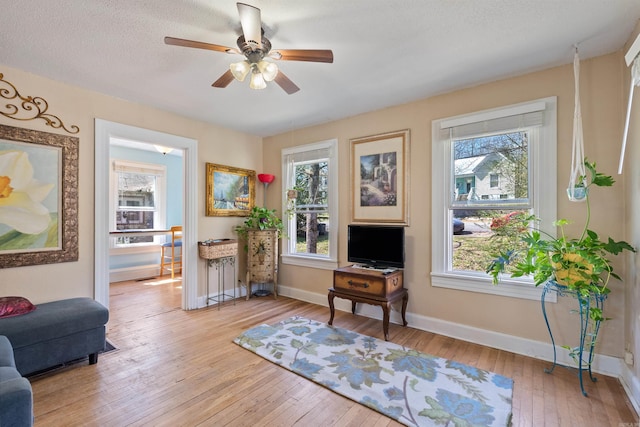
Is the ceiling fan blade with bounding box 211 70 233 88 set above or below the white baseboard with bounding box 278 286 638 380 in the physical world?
above

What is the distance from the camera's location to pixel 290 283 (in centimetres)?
444

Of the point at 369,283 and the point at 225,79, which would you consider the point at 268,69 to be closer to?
the point at 225,79

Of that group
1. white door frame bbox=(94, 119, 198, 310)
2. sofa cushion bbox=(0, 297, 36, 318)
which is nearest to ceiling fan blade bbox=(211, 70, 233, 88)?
white door frame bbox=(94, 119, 198, 310)

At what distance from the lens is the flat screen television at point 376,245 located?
10.2 ft

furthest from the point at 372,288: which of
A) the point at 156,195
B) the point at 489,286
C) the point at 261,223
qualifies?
the point at 156,195

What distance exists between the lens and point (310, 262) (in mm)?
4172

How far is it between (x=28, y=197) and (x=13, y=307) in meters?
1.01

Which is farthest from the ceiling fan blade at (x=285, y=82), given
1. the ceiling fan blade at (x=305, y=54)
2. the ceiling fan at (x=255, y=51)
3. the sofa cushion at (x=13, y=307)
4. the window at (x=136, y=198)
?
the window at (x=136, y=198)

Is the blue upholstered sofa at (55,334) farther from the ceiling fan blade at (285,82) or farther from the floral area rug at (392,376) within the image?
the ceiling fan blade at (285,82)

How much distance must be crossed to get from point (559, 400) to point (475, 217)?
1590 millimetres

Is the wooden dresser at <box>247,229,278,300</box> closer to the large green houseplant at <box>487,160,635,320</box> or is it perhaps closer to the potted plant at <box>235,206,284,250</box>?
the potted plant at <box>235,206,284,250</box>

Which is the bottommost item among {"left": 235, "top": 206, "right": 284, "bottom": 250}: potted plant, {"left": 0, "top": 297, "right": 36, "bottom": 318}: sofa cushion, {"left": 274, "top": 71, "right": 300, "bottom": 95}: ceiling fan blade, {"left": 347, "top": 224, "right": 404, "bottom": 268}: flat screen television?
{"left": 0, "top": 297, "right": 36, "bottom": 318}: sofa cushion

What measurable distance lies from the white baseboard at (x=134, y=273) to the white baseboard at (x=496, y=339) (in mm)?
4230

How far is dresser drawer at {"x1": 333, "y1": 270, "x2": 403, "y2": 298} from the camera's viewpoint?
2902 mm
